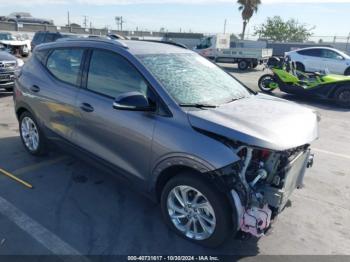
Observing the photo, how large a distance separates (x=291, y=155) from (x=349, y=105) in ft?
27.0

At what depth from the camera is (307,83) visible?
1082 cm

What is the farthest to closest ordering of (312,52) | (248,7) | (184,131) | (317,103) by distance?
(248,7)
(312,52)
(317,103)
(184,131)

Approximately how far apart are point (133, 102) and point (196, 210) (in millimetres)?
1145

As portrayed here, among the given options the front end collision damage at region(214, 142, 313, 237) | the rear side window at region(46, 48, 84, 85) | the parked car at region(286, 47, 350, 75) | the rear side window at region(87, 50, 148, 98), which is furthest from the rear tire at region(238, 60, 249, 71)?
the front end collision damage at region(214, 142, 313, 237)

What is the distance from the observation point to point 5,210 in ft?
11.8

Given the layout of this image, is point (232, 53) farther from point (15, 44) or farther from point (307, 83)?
point (15, 44)

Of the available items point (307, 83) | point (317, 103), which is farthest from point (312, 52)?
point (317, 103)

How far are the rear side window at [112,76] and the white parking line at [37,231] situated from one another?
4.96 ft

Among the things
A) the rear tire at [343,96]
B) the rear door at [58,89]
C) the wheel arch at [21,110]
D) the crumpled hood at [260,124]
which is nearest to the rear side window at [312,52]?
the rear tire at [343,96]

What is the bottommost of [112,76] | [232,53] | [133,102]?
[232,53]

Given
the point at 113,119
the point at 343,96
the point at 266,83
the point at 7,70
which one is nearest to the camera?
the point at 113,119

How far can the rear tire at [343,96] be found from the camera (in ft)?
33.2

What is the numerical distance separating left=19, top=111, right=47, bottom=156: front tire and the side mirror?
211cm

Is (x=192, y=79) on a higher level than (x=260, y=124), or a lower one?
higher
